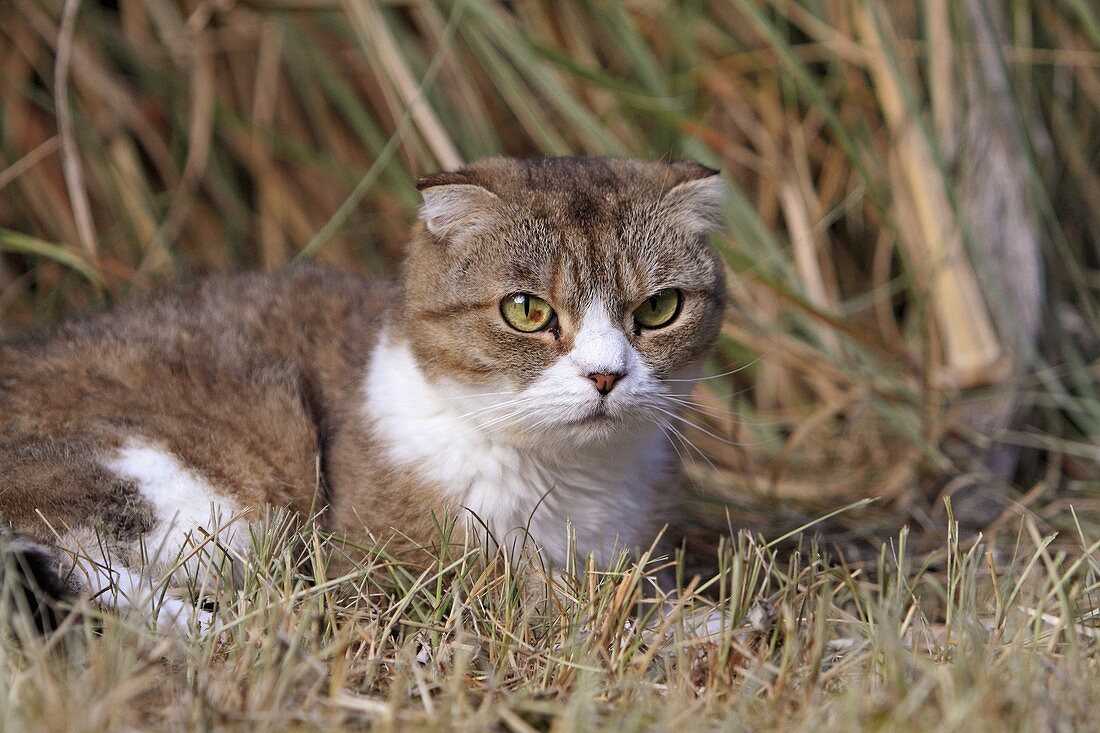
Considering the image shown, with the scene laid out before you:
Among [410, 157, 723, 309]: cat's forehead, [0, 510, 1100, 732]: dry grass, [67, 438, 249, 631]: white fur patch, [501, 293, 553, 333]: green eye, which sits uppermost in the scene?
[410, 157, 723, 309]: cat's forehead

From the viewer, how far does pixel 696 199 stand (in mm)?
2602

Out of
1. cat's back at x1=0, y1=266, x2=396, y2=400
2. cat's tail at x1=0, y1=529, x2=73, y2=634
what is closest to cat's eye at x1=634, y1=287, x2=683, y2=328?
cat's back at x1=0, y1=266, x2=396, y2=400

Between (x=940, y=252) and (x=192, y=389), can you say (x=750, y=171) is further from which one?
(x=192, y=389)

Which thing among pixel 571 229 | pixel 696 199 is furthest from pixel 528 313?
pixel 696 199

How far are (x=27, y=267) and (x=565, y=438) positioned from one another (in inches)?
124

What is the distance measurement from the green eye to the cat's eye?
0.21m

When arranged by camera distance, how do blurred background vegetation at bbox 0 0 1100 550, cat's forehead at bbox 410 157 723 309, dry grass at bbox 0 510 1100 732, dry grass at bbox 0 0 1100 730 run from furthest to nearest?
blurred background vegetation at bbox 0 0 1100 550 → cat's forehead at bbox 410 157 723 309 → dry grass at bbox 0 0 1100 730 → dry grass at bbox 0 510 1100 732

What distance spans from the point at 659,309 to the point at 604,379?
0.30 m

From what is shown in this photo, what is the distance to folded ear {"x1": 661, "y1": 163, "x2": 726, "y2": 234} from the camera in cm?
258

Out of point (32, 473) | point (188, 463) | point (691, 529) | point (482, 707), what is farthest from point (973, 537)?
point (32, 473)

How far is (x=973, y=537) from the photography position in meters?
3.22

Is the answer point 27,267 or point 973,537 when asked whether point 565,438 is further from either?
point 27,267

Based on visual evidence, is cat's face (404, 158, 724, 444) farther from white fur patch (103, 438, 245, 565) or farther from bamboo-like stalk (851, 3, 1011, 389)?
bamboo-like stalk (851, 3, 1011, 389)

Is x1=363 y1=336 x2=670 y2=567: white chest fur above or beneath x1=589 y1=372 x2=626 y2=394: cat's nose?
beneath
